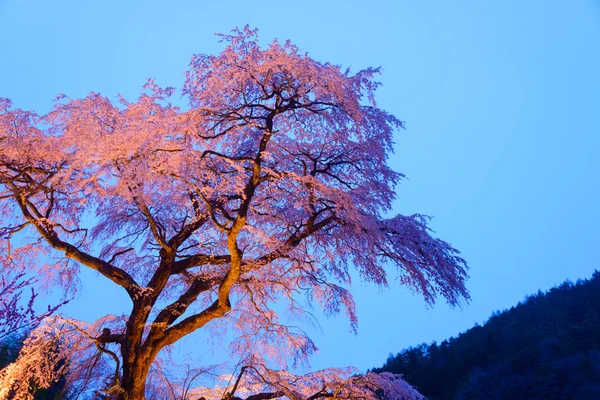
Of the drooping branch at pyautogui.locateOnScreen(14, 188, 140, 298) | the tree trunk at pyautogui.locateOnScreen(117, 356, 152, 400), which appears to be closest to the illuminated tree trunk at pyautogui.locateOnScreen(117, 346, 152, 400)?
the tree trunk at pyautogui.locateOnScreen(117, 356, 152, 400)

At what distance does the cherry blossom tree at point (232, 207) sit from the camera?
182 inches

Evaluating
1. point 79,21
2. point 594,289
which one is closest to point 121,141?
point 594,289

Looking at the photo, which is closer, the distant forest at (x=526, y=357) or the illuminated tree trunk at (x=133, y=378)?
the illuminated tree trunk at (x=133, y=378)

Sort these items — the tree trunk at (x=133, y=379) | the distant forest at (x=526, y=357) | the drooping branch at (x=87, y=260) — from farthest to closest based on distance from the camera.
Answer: the distant forest at (x=526, y=357)
the drooping branch at (x=87, y=260)
the tree trunk at (x=133, y=379)

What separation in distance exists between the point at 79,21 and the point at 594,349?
442ft

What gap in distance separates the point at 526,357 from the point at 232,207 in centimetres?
1411

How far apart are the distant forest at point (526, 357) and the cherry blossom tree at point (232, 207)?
30.9ft

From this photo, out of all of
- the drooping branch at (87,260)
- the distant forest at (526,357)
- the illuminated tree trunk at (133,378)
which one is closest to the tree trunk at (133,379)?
the illuminated tree trunk at (133,378)

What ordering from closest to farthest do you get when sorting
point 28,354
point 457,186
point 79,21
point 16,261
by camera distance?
point 28,354, point 16,261, point 79,21, point 457,186

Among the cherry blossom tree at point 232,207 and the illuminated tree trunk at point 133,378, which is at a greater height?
the cherry blossom tree at point 232,207

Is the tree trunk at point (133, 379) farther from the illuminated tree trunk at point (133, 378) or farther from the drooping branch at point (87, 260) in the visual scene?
the drooping branch at point (87, 260)

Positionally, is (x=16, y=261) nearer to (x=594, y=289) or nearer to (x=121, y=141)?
(x=121, y=141)

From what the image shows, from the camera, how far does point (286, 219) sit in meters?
5.77

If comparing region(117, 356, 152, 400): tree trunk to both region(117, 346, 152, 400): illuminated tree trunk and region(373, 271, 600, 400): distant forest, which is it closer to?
region(117, 346, 152, 400): illuminated tree trunk
